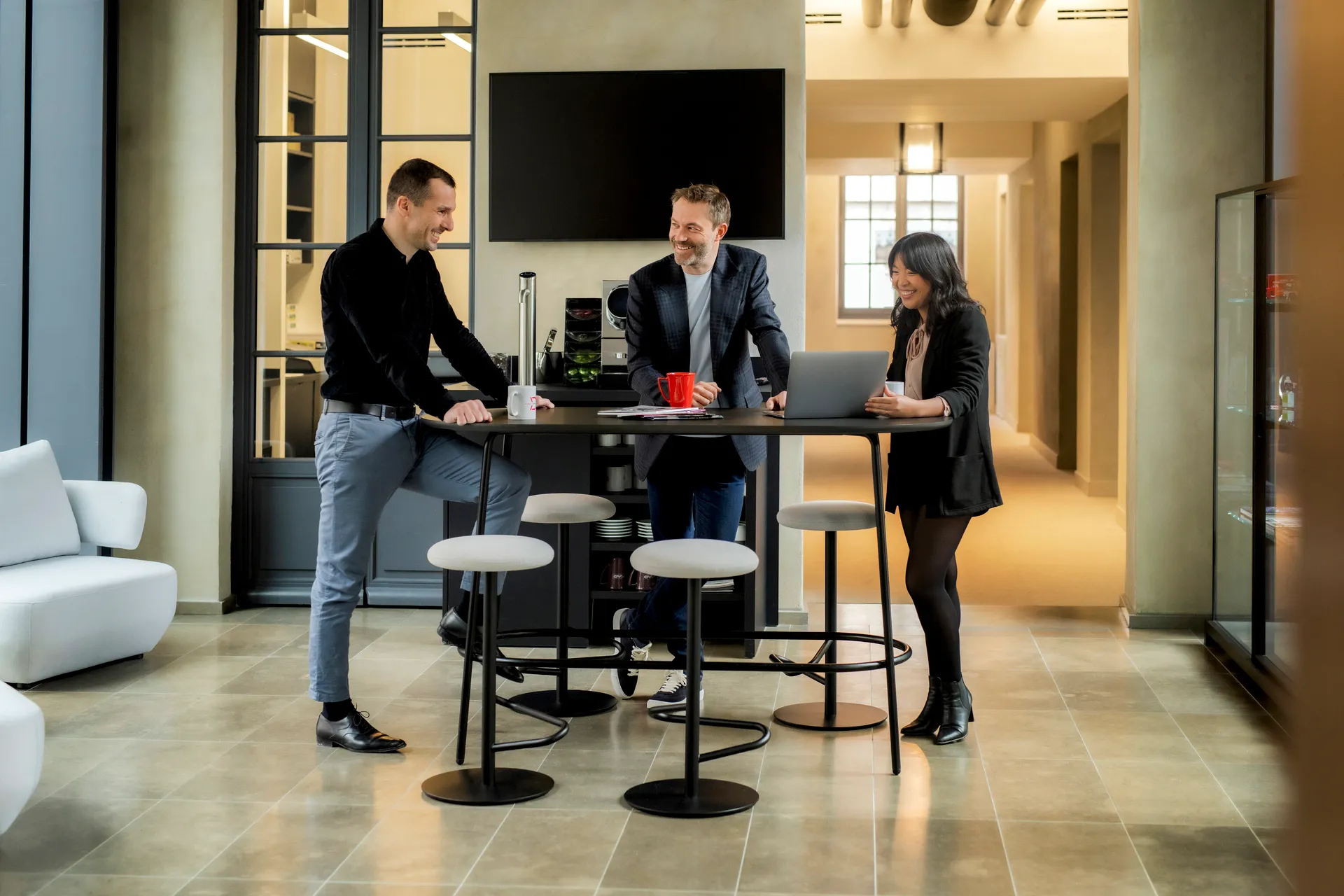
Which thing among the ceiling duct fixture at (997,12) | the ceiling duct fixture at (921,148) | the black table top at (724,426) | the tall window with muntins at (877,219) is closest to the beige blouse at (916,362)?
the black table top at (724,426)

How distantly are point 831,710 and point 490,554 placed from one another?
1366mm

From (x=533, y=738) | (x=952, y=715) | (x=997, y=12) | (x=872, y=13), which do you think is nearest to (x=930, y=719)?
(x=952, y=715)

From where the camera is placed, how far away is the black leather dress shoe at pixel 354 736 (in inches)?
149

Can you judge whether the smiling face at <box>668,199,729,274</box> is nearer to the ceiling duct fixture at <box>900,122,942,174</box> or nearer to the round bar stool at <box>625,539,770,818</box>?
the round bar stool at <box>625,539,770,818</box>

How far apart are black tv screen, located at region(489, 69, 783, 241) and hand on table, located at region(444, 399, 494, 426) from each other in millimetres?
2169

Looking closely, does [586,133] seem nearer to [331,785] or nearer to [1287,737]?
[331,785]

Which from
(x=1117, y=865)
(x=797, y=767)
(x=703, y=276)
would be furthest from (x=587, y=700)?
(x=1117, y=865)

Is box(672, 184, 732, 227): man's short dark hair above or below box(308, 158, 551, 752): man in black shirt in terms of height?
above

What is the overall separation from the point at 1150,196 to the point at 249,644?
412 centimetres

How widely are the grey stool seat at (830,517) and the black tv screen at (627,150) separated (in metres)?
1.95

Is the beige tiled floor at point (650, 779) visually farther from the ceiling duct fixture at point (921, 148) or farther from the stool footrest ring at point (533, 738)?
the ceiling duct fixture at point (921, 148)

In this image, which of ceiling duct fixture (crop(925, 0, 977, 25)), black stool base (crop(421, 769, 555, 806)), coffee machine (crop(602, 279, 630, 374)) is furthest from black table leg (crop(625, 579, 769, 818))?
ceiling duct fixture (crop(925, 0, 977, 25))

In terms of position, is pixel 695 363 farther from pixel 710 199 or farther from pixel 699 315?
pixel 710 199

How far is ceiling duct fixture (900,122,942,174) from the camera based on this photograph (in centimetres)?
1094
